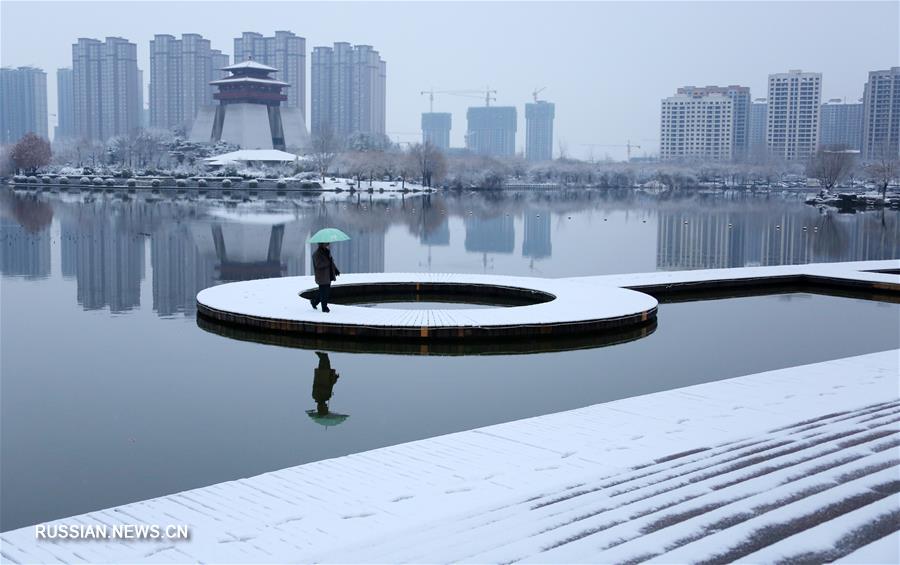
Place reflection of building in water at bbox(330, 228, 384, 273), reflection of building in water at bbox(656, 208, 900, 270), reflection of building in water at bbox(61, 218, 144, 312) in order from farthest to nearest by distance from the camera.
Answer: reflection of building in water at bbox(656, 208, 900, 270) < reflection of building in water at bbox(330, 228, 384, 273) < reflection of building in water at bbox(61, 218, 144, 312)

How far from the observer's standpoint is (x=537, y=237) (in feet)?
99.8

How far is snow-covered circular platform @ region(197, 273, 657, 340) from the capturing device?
11258mm

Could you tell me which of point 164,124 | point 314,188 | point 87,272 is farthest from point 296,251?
point 164,124

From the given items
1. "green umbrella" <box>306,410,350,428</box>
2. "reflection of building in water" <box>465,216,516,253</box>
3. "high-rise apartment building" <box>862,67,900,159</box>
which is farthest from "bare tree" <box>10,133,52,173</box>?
"high-rise apartment building" <box>862,67,900,159</box>

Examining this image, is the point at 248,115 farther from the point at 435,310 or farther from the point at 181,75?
the point at 435,310

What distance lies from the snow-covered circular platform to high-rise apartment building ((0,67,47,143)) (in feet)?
510

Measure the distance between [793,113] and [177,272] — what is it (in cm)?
13313

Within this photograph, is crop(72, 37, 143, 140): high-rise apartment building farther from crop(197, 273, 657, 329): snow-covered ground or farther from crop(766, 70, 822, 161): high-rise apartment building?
crop(197, 273, 657, 329): snow-covered ground

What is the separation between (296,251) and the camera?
23.6m

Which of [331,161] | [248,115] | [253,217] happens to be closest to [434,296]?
[253,217]

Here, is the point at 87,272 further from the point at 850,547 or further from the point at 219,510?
the point at 850,547

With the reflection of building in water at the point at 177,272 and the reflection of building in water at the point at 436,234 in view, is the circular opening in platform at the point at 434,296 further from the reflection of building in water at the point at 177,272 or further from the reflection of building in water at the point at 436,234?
the reflection of building in water at the point at 436,234

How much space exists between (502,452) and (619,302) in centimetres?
750

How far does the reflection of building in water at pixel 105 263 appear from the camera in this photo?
15023mm
